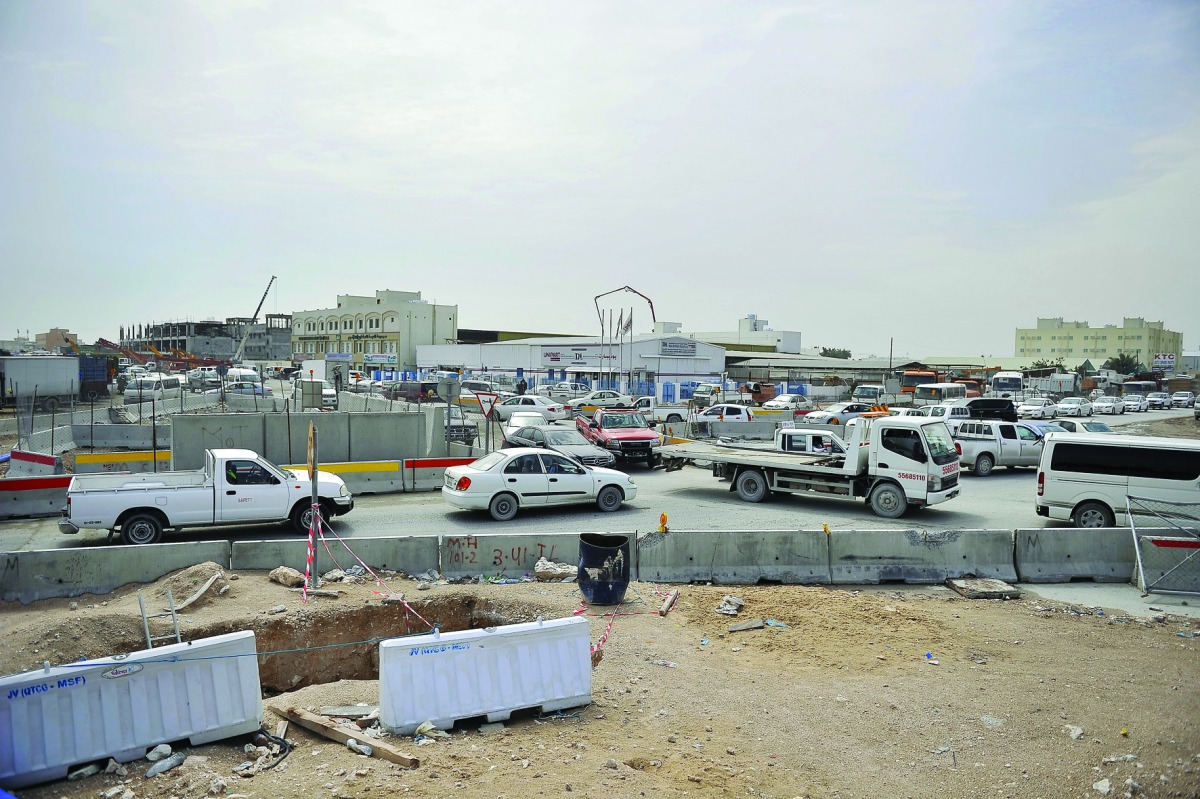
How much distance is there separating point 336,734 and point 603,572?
4.52 metres

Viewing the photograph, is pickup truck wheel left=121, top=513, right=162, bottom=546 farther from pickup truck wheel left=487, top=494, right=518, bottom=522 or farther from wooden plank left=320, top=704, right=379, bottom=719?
wooden plank left=320, top=704, right=379, bottom=719

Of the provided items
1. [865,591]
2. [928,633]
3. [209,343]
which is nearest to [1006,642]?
[928,633]

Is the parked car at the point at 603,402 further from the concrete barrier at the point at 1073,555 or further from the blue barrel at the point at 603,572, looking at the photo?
the blue barrel at the point at 603,572

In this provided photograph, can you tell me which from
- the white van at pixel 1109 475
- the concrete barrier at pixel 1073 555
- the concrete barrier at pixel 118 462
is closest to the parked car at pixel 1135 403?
the white van at pixel 1109 475

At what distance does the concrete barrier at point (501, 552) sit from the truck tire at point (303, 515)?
3.70 m

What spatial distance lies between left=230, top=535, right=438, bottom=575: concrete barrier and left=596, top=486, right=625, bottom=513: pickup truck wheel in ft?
19.0

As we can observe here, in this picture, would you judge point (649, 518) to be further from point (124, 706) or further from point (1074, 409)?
point (1074, 409)

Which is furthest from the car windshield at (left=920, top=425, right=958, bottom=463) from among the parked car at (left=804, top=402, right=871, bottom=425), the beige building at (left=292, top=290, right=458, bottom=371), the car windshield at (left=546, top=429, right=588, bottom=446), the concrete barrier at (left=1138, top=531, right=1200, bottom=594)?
the beige building at (left=292, top=290, right=458, bottom=371)

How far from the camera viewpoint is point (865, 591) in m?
12.1

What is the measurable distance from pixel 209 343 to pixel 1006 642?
126191 mm

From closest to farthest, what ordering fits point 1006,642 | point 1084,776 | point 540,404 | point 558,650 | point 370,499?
point 1084,776 → point 558,650 → point 1006,642 → point 370,499 → point 540,404

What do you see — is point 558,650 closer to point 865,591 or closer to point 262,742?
point 262,742

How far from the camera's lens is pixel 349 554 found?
12.0 meters

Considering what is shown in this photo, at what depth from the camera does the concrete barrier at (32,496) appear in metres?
16.2
